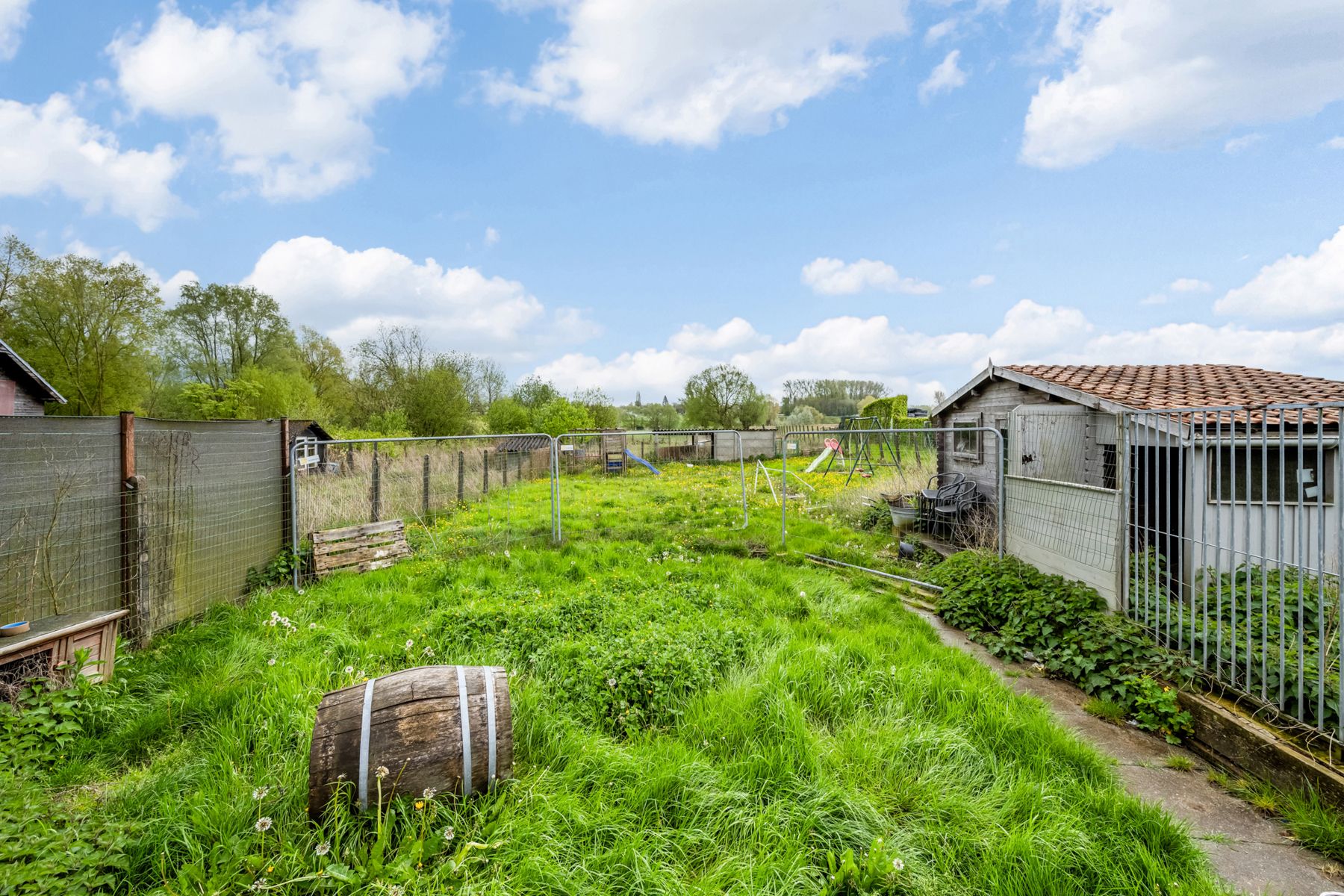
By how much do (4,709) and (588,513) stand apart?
791 cm

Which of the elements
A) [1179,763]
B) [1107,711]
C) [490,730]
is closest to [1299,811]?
[1179,763]

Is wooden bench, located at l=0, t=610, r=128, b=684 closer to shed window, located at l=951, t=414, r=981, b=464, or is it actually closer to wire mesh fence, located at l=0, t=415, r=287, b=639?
wire mesh fence, located at l=0, t=415, r=287, b=639

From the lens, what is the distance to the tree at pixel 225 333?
30141mm

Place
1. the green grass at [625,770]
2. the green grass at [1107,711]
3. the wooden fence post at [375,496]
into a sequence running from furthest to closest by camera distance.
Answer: the wooden fence post at [375,496] < the green grass at [1107,711] < the green grass at [625,770]

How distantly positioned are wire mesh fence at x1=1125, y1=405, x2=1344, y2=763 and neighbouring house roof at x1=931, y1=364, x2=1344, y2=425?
38 centimetres

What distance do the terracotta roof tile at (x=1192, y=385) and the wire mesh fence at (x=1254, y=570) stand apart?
12.7 inches

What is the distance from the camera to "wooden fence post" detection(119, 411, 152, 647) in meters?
4.62

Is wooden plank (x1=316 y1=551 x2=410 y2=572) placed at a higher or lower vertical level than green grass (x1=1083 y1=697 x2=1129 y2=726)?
higher

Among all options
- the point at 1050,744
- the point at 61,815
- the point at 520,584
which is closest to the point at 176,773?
the point at 61,815

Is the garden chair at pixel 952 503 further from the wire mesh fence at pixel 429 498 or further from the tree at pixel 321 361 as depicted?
the tree at pixel 321 361

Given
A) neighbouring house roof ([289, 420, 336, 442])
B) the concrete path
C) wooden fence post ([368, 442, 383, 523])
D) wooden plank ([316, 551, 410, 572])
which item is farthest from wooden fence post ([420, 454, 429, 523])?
neighbouring house roof ([289, 420, 336, 442])

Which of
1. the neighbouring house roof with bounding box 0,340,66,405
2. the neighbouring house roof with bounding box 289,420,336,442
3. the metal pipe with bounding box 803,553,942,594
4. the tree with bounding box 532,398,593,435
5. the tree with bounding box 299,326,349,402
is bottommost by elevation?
the metal pipe with bounding box 803,553,942,594

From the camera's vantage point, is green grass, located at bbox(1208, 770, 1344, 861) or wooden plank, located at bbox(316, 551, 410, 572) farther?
wooden plank, located at bbox(316, 551, 410, 572)

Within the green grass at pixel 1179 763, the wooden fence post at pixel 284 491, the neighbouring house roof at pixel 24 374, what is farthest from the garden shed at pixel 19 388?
the green grass at pixel 1179 763
